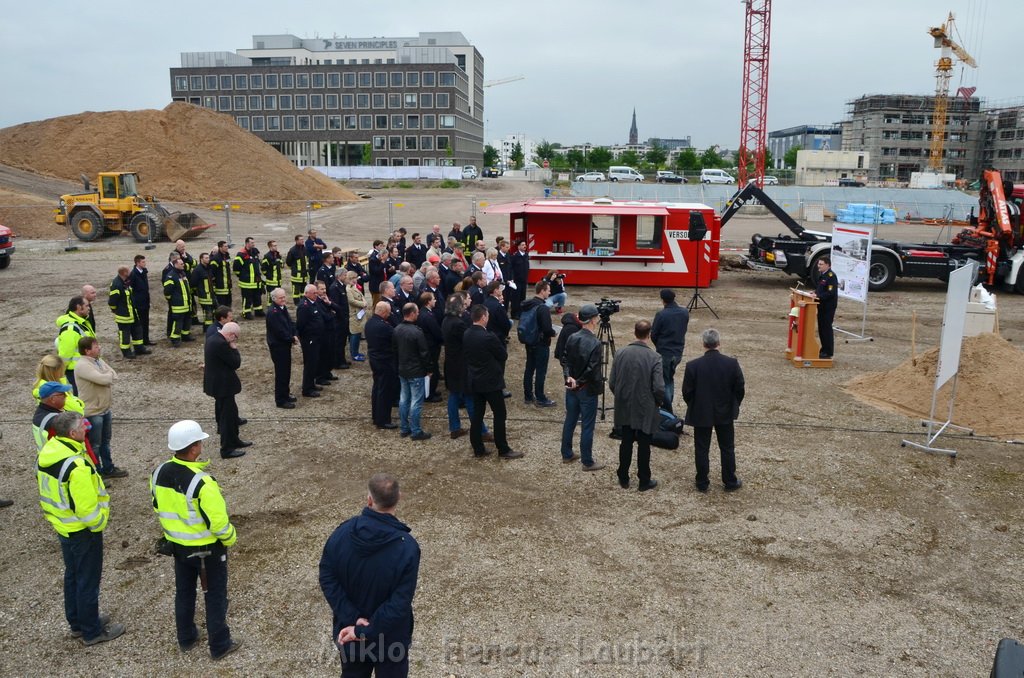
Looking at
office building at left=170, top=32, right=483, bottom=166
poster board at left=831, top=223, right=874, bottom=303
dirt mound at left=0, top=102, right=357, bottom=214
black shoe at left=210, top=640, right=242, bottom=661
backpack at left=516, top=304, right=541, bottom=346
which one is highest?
office building at left=170, top=32, right=483, bottom=166

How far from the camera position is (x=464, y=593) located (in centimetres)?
581

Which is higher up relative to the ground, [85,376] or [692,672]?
[85,376]

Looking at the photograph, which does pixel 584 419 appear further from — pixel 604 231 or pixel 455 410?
pixel 604 231

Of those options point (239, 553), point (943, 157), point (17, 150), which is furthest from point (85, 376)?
point (943, 157)

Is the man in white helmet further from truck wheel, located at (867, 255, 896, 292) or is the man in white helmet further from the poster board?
truck wheel, located at (867, 255, 896, 292)

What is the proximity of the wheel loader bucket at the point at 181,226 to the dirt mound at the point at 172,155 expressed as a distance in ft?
25.0

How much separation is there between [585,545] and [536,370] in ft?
13.1

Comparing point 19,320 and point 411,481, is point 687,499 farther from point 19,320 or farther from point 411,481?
point 19,320

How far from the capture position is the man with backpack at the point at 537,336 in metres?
9.64

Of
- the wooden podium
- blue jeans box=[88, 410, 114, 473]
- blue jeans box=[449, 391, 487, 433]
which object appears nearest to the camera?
blue jeans box=[88, 410, 114, 473]

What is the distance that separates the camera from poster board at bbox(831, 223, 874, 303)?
544 inches

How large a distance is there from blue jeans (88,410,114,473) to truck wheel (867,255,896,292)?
691 inches

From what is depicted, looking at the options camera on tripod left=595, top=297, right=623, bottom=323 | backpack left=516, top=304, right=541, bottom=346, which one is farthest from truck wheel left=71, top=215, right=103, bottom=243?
camera on tripod left=595, top=297, right=623, bottom=323

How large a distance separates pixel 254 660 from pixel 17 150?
4819 cm
